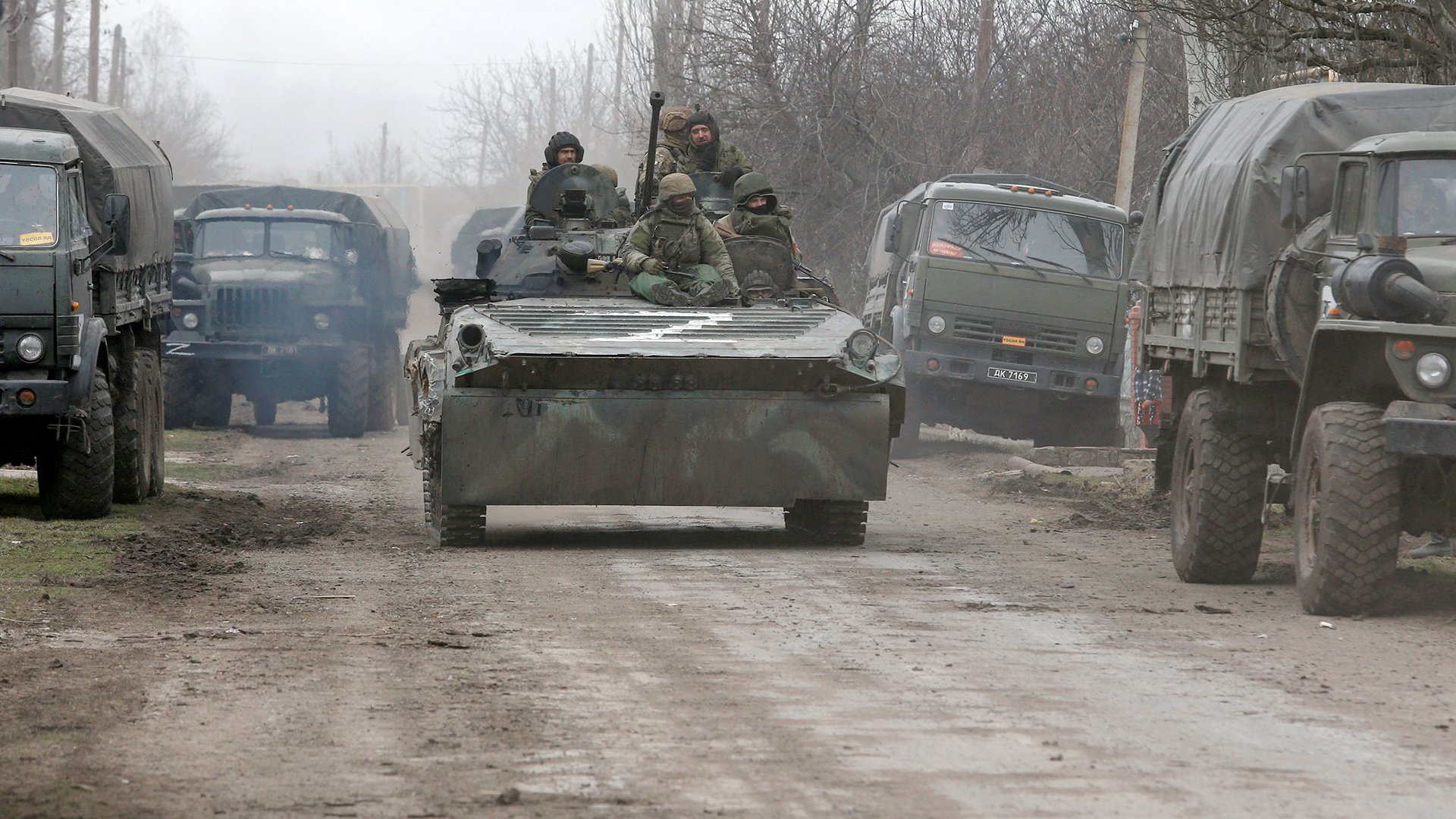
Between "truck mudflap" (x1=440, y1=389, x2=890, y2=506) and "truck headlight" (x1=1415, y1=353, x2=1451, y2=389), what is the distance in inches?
134

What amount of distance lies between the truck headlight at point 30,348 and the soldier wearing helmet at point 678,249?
345 centimetres

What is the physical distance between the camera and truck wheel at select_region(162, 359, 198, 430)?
73.6ft

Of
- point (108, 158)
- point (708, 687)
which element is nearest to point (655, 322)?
point (108, 158)

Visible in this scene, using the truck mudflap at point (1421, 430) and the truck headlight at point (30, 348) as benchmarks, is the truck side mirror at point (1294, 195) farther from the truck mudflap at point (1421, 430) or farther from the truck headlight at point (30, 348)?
the truck headlight at point (30, 348)

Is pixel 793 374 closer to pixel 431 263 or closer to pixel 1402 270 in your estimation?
pixel 1402 270

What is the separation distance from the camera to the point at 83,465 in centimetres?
1217

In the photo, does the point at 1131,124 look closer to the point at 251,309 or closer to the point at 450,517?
the point at 251,309

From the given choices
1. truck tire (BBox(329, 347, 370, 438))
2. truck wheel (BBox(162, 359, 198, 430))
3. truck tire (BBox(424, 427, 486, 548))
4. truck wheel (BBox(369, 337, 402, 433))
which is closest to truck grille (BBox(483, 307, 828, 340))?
truck tire (BBox(424, 427, 486, 548))

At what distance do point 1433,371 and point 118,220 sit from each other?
7724mm

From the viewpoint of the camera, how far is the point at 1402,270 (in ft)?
27.2

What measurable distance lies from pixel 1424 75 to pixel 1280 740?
8.98m

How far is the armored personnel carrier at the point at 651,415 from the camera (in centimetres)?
1071

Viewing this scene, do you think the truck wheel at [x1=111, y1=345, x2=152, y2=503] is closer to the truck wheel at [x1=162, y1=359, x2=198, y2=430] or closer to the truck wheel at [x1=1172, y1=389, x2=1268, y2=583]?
the truck wheel at [x1=1172, y1=389, x2=1268, y2=583]

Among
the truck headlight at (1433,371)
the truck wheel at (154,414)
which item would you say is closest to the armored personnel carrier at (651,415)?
the truck headlight at (1433,371)
